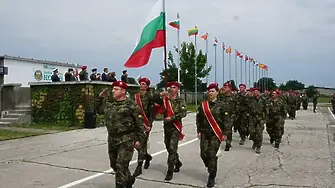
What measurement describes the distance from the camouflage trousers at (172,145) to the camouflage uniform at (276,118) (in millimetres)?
5601

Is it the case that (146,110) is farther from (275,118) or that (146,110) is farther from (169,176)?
(275,118)

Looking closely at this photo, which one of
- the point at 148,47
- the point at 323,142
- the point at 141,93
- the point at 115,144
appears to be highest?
the point at 148,47

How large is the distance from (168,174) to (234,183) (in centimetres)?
122

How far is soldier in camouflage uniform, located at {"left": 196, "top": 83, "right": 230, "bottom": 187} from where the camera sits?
6.95 metres

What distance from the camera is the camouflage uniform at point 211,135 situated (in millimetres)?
6953

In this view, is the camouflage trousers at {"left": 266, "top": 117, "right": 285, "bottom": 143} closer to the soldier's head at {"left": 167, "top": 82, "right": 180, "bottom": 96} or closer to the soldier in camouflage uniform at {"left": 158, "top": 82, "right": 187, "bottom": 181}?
the soldier in camouflage uniform at {"left": 158, "top": 82, "right": 187, "bottom": 181}

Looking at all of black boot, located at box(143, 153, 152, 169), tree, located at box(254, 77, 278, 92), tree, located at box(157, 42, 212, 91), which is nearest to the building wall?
black boot, located at box(143, 153, 152, 169)

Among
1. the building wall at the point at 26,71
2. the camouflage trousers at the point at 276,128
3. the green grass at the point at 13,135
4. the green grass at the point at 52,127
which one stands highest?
the building wall at the point at 26,71

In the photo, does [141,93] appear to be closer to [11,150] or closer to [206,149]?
[206,149]

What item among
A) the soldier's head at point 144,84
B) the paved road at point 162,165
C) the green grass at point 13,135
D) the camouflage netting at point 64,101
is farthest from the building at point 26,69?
the soldier's head at point 144,84

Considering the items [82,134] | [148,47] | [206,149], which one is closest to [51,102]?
[82,134]

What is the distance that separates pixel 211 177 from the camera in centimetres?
692

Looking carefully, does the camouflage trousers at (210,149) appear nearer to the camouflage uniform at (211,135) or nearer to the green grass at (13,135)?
the camouflage uniform at (211,135)

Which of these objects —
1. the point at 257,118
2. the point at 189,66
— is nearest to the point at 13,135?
the point at 257,118
